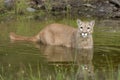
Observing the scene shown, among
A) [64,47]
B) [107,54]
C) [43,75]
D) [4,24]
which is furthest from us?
[4,24]

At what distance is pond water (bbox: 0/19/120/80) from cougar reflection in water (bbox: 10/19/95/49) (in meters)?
0.28

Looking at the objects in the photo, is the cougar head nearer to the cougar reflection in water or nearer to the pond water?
the cougar reflection in water

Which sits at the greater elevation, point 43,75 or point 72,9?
point 43,75

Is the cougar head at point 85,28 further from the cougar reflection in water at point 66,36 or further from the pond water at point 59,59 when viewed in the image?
the pond water at point 59,59

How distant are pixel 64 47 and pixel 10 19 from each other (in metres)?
6.95

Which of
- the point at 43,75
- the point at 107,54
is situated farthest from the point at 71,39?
the point at 43,75

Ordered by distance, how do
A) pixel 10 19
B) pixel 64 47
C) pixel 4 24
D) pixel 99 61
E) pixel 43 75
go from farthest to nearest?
pixel 10 19
pixel 4 24
pixel 64 47
pixel 99 61
pixel 43 75

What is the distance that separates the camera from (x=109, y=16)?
20.1 meters

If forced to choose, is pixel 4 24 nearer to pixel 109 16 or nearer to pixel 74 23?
pixel 74 23

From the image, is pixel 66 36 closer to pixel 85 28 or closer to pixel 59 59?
pixel 85 28

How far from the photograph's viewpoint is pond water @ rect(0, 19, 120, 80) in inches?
355

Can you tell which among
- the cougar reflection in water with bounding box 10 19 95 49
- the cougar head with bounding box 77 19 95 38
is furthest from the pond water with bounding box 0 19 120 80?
the cougar head with bounding box 77 19 95 38

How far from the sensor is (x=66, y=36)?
13391 mm

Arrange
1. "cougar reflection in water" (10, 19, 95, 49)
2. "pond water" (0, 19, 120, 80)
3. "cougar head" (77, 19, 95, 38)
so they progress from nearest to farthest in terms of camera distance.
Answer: "pond water" (0, 19, 120, 80), "cougar head" (77, 19, 95, 38), "cougar reflection in water" (10, 19, 95, 49)
